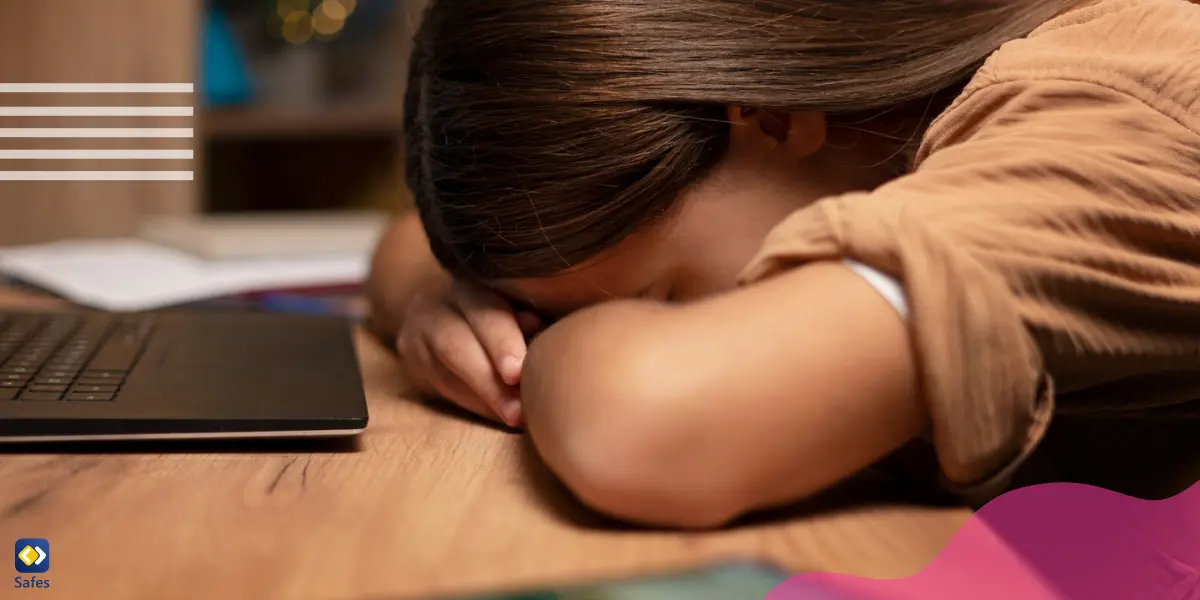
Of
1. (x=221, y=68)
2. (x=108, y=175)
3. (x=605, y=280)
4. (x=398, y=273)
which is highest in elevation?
(x=605, y=280)

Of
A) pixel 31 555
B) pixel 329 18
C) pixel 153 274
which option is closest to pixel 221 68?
pixel 329 18

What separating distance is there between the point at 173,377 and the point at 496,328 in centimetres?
17

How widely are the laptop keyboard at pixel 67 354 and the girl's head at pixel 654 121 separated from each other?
0.61 ft

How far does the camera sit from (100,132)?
4.81 feet

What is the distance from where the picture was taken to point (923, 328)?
1.21ft

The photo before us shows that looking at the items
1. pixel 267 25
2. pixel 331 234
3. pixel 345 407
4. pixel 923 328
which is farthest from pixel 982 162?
pixel 267 25

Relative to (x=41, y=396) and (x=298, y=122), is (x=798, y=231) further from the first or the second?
(x=298, y=122)

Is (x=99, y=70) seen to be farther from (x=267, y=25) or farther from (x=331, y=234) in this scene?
(x=331, y=234)

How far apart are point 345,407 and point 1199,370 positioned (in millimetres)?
386

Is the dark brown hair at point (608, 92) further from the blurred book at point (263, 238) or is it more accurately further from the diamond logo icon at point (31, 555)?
the blurred book at point (263, 238)

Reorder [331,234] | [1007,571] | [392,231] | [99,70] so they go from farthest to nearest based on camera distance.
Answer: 1. [99,70]
2. [331,234]
3. [392,231]
4. [1007,571]

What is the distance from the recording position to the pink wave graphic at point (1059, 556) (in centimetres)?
34

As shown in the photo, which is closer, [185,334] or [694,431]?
[694,431]

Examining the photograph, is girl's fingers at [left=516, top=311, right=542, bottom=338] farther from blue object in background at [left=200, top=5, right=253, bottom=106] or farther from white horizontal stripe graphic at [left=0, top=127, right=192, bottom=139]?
blue object in background at [left=200, top=5, right=253, bottom=106]
